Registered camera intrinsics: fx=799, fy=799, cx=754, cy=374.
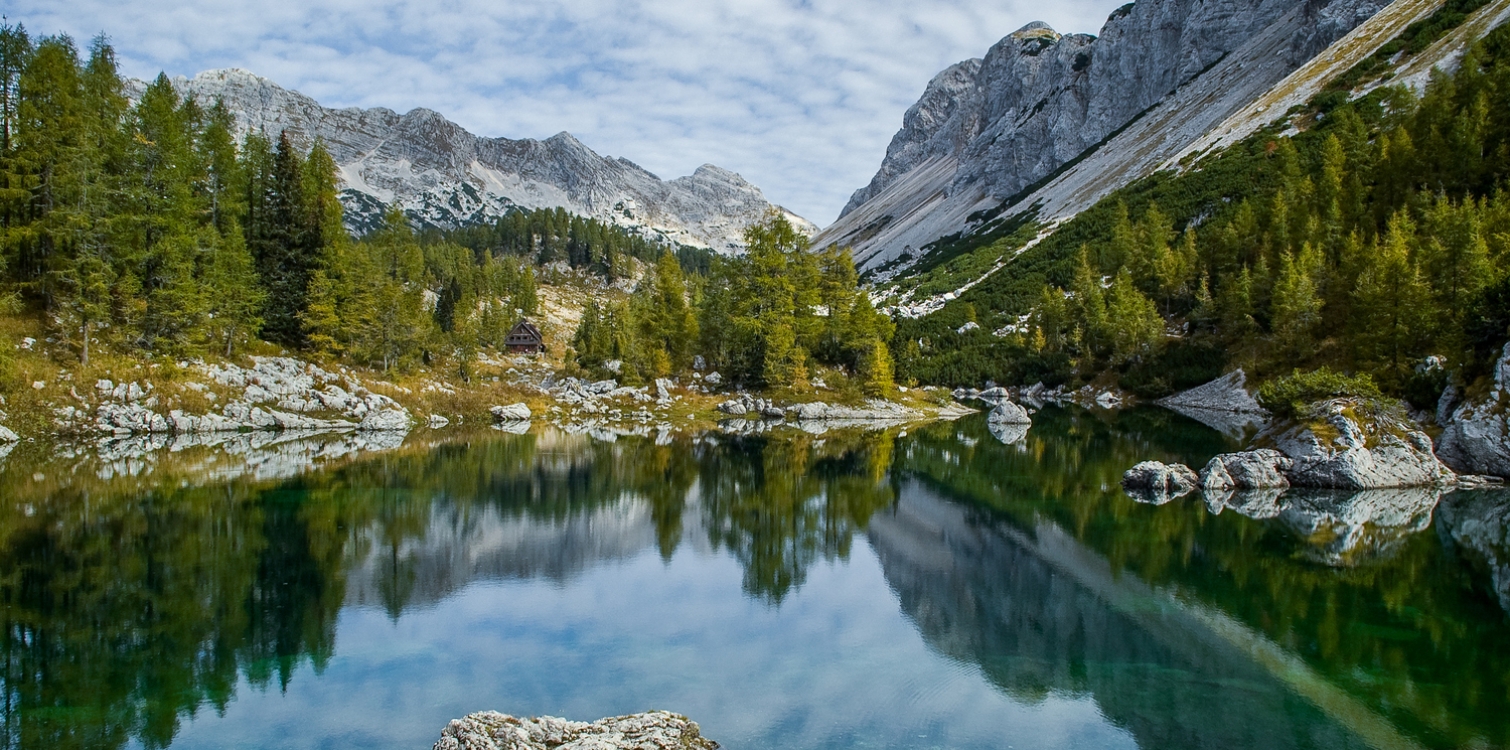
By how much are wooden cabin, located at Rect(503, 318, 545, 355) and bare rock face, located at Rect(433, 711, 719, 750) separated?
329ft

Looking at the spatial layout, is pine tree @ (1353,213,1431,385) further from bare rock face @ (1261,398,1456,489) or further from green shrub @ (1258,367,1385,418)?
bare rock face @ (1261,398,1456,489)

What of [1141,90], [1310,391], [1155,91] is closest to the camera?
[1310,391]

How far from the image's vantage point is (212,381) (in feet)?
171

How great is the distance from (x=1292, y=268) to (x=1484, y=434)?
109 ft

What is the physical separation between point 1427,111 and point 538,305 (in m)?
113

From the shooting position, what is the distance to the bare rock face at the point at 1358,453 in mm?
32875

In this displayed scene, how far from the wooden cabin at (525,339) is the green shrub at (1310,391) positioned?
8923 cm

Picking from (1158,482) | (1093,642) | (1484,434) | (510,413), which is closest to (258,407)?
(510,413)

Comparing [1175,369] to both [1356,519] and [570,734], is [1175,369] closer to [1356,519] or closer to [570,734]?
[1356,519]

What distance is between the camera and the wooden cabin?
10919 centimetres

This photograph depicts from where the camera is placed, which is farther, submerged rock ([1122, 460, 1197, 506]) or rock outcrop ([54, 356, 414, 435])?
rock outcrop ([54, 356, 414, 435])

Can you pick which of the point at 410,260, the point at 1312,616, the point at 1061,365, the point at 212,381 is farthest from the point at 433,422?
the point at 1061,365

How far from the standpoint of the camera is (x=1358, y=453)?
32.9m

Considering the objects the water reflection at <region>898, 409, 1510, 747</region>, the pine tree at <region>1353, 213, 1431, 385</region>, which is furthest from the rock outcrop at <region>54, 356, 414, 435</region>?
the pine tree at <region>1353, 213, 1431, 385</region>
